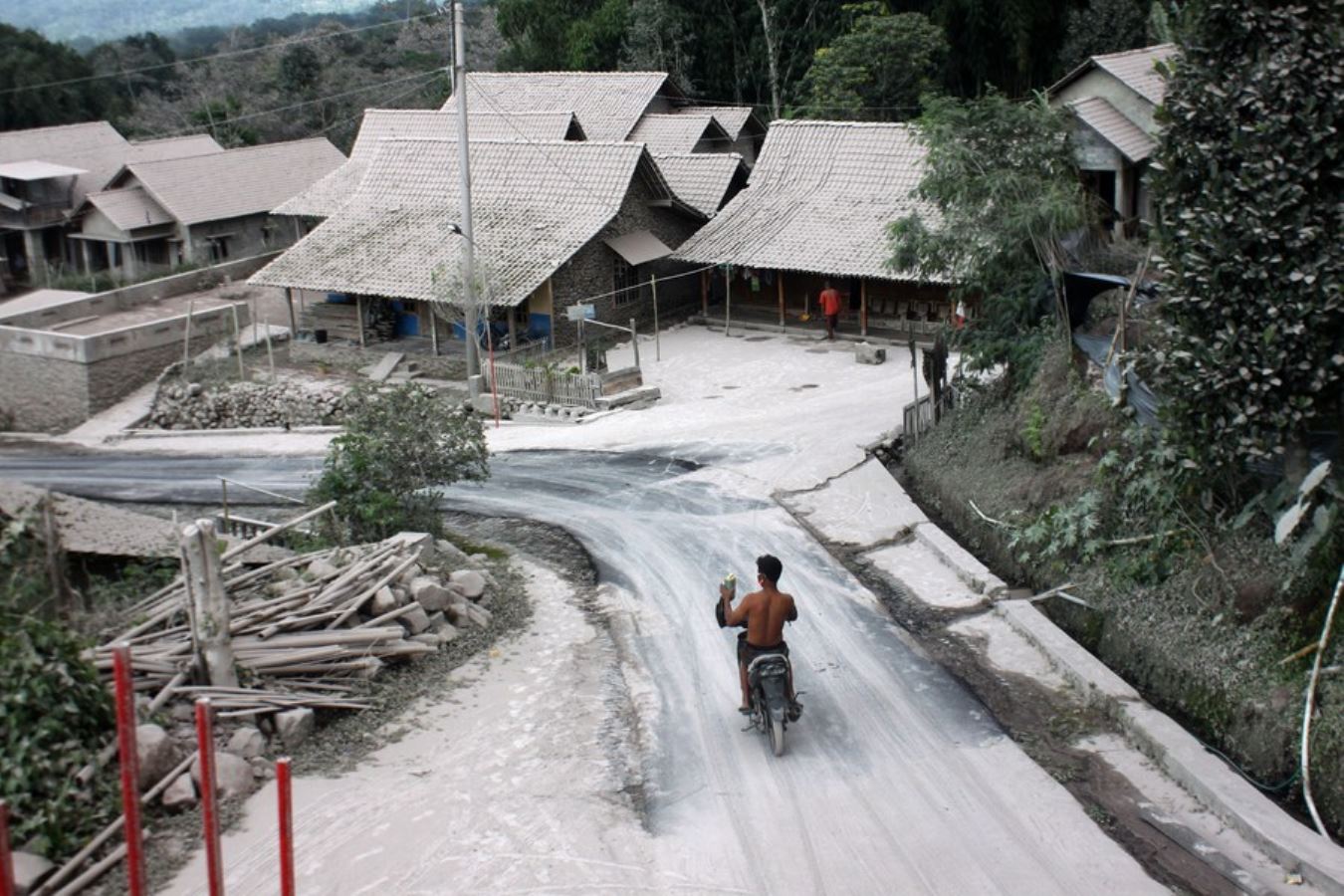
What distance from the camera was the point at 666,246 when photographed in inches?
1321

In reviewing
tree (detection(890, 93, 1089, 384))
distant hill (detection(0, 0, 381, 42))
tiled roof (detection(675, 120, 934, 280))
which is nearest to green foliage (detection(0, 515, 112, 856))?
tree (detection(890, 93, 1089, 384))

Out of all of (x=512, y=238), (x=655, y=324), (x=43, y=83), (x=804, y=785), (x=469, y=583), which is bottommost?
(x=804, y=785)

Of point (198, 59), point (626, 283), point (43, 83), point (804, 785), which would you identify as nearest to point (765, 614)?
point (804, 785)

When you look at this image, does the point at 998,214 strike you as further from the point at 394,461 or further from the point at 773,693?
the point at 773,693

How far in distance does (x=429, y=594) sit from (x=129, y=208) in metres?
35.4

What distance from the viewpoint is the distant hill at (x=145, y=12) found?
105 metres

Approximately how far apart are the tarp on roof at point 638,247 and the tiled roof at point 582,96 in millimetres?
8865

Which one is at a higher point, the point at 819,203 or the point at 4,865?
the point at 819,203

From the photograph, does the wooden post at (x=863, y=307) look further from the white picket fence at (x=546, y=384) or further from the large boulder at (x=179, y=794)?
the large boulder at (x=179, y=794)

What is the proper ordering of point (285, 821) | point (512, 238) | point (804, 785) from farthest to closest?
point (512, 238) → point (804, 785) → point (285, 821)

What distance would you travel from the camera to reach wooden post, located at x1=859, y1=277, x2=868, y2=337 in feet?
101

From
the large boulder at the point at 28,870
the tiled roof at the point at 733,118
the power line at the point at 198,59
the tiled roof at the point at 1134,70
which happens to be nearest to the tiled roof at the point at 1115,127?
the tiled roof at the point at 1134,70

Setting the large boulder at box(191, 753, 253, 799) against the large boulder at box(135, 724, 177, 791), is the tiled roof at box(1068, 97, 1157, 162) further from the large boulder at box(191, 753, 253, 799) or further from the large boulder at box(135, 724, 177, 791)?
the large boulder at box(135, 724, 177, 791)

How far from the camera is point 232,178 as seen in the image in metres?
46.0
